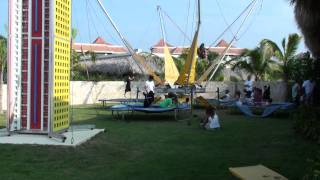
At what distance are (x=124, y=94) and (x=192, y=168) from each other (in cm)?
2115

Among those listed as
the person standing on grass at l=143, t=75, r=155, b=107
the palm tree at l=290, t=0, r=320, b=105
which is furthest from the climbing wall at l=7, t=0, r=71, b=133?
the person standing on grass at l=143, t=75, r=155, b=107

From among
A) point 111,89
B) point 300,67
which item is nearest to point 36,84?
point 111,89

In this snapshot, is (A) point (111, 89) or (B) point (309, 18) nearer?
(B) point (309, 18)

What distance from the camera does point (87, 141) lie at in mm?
11695

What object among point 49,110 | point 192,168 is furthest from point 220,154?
point 49,110

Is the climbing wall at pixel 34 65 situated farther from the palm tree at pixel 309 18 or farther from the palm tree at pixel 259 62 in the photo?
the palm tree at pixel 259 62

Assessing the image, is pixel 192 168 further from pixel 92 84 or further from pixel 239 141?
pixel 92 84

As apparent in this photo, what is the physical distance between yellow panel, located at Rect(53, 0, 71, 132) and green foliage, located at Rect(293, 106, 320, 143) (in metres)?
6.11

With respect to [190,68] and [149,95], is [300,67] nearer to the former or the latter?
[190,68]

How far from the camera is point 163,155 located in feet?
33.5

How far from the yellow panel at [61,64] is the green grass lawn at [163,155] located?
1.09m

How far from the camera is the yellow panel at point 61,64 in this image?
39.7ft

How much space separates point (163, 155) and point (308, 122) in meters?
4.46

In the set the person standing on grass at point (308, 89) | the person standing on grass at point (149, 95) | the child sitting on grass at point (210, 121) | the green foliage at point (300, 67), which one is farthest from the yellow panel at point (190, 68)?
the child sitting on grass at point (210, 121)
